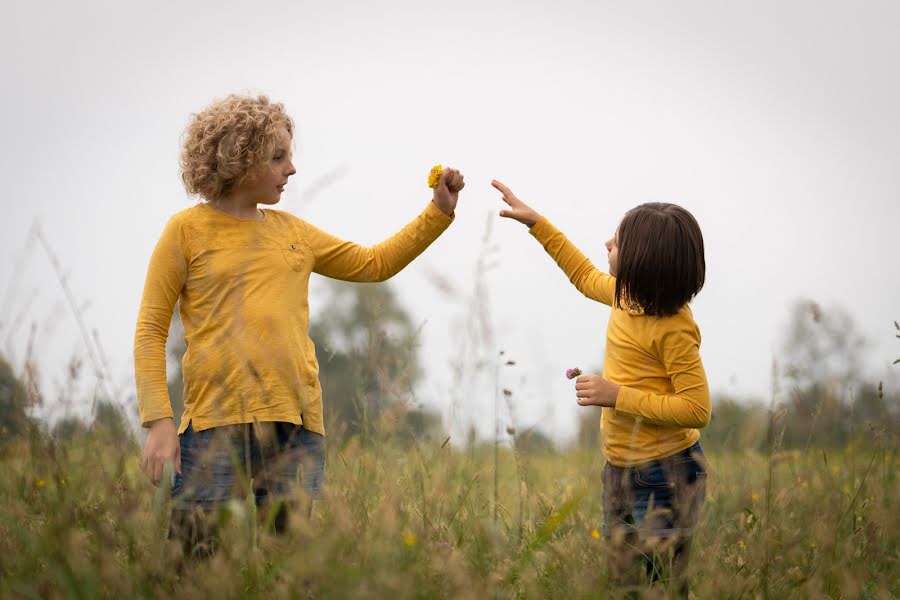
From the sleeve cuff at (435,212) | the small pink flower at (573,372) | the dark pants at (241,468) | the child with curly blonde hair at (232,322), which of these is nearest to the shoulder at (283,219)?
the child with curly blonde hair at (232,322)

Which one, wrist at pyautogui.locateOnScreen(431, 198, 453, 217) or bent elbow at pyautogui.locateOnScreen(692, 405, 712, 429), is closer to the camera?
bent elbow at pyautogui.locateOnScreen(692, 405, 712, 429)

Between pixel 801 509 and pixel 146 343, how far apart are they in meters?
2.65

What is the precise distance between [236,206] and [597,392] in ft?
4.37

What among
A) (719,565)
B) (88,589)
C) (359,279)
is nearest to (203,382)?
(359,279)

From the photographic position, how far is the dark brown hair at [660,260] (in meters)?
2.74

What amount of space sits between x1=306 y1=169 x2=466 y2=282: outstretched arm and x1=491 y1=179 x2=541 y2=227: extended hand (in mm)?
192

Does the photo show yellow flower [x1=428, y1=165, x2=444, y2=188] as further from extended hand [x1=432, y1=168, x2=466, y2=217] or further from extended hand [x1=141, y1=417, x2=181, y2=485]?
extended hand [x1=141, y1=417, x2=181, y2=485]

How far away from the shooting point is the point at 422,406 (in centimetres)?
350

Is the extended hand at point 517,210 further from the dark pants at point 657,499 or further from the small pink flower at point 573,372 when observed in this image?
the dark pants at point 657,499

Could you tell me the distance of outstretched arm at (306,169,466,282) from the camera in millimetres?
3088

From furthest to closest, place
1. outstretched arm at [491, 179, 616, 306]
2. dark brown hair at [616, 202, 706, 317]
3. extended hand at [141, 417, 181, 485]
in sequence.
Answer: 1. outstretched arm at [491, 179, 616, 306]
2. dark brown hair at [616, 202, 706, 317]
3. extended hand at [141, 417, 181, 485]

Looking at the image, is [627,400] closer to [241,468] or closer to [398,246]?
[398,246]

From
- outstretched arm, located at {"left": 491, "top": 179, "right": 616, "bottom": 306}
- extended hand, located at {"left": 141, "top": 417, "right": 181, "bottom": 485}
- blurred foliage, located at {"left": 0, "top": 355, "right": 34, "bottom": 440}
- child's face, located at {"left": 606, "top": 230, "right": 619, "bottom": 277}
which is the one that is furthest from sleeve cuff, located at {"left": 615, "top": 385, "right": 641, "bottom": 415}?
blurred foliage, located at {"left": 0, "top": 355, "right": 34, "bottom": 440}

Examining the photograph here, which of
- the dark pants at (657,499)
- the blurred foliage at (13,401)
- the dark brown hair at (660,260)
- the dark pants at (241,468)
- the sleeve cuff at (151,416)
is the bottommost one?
the dark pants at (657,499)
